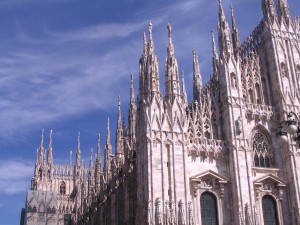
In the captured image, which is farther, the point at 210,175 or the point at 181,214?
the point at 210,175

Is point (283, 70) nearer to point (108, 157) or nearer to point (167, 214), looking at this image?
point (167, 214)

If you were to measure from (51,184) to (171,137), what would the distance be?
4013cm

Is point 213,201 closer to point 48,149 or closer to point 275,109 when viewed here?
point 275,109

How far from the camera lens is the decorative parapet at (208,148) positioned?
29.3 meters

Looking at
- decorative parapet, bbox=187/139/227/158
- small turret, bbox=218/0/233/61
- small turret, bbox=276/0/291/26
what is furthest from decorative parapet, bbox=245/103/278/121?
small turret, bbox=276/0/291/26

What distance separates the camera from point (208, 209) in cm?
2859

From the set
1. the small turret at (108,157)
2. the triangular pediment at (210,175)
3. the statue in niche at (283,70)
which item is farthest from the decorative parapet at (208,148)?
the small turret at (108,157)

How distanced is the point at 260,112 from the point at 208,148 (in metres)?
5.65

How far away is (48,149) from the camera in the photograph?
6512 centimetres

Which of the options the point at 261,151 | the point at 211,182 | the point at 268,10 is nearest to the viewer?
the point at 211,182

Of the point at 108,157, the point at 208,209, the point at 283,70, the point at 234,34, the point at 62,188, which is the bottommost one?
the point at 208,209

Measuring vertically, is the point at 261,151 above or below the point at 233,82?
below

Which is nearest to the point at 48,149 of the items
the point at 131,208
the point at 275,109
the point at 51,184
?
the point at 51,184

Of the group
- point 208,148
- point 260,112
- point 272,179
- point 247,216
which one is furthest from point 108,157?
point 247,216
